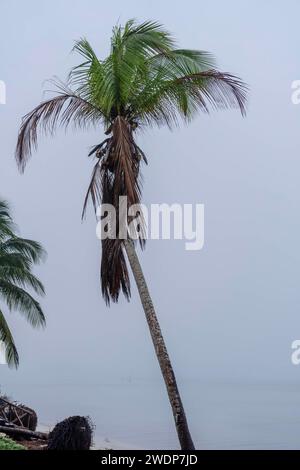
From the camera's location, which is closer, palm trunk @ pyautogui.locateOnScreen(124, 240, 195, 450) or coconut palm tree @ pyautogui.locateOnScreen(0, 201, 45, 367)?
palm trunk @ pyautogui.locateOnScreen(124, 240, 195, 450)

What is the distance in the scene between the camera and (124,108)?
56.3ft

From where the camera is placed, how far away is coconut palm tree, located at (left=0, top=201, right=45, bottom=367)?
3081 cm

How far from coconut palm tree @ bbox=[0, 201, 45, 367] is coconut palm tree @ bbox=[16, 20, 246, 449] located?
13725 mm

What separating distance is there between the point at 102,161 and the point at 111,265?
2.25 meters

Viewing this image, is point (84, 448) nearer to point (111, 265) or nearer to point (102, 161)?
point (111, 265)

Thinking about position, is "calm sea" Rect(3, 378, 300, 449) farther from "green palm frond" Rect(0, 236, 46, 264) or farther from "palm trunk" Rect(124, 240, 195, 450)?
"palm trunk" Rect(124, 240, 195, 450)

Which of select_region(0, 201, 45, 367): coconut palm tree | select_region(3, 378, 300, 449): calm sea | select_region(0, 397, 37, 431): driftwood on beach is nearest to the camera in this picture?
select_region(0, 397, 37, 431): driftwood on beach

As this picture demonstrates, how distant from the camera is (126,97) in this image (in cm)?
1702

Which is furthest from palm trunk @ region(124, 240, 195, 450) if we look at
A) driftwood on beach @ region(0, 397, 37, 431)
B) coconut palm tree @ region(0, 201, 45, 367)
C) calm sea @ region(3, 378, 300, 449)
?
calm sea @ region(3, 378, 300, 449)

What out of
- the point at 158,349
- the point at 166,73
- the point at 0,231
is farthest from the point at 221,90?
the point at 0,231

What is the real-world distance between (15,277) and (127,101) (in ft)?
50.8

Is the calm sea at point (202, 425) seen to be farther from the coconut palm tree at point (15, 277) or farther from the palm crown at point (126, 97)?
the palm crown at point (126, 97)

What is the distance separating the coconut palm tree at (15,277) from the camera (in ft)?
101

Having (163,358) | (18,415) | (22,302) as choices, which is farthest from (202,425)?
(163,358)
